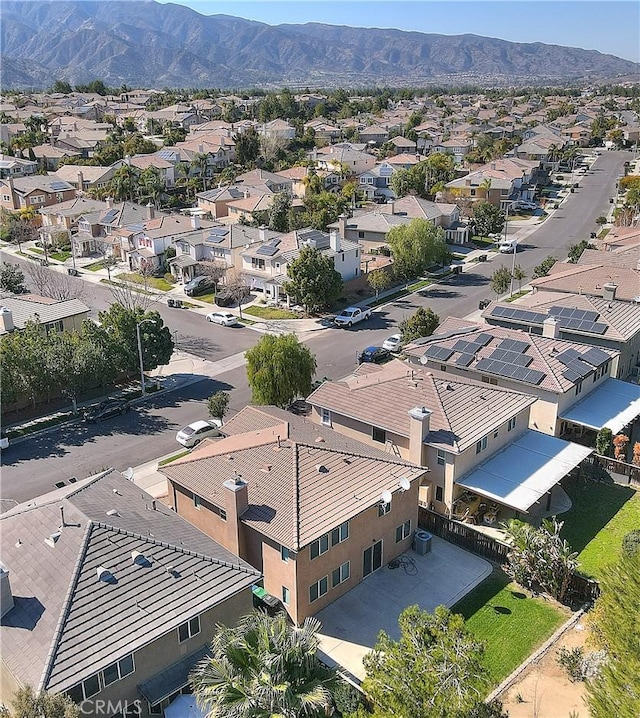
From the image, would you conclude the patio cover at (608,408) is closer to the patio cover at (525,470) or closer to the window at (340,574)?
the patio cover at (525,470)

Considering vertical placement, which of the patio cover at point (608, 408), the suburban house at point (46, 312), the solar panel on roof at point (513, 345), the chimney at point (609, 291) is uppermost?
the chimney at point (609, 291)

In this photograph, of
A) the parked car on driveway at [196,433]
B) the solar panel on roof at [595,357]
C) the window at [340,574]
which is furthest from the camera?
the parked car on driveway at [196,433]

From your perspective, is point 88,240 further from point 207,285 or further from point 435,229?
point 435,229

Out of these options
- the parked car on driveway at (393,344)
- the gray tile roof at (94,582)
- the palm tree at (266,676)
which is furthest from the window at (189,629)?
the parked car on driveway at (393,344)

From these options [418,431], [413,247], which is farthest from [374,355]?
[413,247]

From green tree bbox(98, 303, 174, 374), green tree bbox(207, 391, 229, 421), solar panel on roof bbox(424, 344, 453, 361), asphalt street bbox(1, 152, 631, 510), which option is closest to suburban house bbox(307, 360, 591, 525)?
solar panel on roof bbox(424, 344, 453, 361)

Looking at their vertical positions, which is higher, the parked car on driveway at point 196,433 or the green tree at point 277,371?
the green tree at point 277,371

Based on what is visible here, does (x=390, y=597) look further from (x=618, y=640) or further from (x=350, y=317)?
(x=350, y=317)
